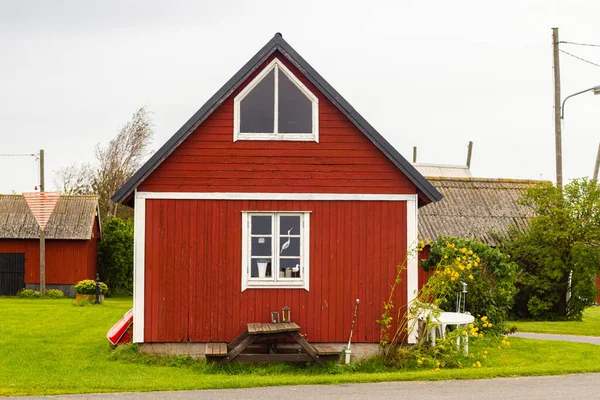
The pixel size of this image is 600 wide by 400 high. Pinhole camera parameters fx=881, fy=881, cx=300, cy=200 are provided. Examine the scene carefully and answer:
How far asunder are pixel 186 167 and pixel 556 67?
1789cm

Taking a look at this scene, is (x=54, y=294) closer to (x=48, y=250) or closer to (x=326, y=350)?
(x=48, y=250)

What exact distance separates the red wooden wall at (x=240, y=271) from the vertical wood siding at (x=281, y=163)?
33cm

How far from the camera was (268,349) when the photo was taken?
16.5 m

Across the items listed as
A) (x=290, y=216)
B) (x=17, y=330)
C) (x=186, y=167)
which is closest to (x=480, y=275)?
(x=290, y=216)

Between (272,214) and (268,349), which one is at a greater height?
(272,214)

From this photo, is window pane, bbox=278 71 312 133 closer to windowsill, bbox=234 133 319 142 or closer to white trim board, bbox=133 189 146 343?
windowsill, bbox=234 133 319 142

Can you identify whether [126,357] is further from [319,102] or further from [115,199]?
[319,102]

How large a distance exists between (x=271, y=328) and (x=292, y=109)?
4280 millimetres

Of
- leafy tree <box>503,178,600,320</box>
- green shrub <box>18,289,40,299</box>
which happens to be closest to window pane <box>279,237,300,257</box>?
leafy tree <box>503,178,600,320</box>

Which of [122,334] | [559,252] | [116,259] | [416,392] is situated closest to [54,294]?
[116,259]

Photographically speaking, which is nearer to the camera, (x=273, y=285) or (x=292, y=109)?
(x=273, y=285)

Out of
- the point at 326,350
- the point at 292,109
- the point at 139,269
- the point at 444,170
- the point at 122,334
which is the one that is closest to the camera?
the point at 326,350

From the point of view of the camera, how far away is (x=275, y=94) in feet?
55.9

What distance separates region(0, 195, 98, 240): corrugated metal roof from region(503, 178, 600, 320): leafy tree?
1876 cm
